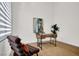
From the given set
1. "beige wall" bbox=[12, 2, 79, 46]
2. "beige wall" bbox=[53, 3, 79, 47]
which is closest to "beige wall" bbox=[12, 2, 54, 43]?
"beige wall" bbox=[12, 2, 79, 46]

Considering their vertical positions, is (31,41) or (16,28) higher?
(16,28)

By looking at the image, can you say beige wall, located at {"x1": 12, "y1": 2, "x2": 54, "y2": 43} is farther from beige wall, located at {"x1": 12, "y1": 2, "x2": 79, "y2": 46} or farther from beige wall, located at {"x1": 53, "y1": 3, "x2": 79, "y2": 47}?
beige wall, located at {"x1": 53, "y1": 3, "x2": 79, "y2": 47}

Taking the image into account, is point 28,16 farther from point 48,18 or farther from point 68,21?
point 68,21

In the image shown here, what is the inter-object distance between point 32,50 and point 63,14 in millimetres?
3915

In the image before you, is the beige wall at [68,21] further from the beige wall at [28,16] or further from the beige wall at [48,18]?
the beige wall at [28,16]

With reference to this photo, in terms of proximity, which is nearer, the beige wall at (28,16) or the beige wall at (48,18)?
the beige wall at (48,18)

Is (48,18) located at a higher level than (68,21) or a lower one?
higher

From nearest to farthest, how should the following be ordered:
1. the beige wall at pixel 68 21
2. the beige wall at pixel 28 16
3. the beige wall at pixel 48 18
Answer: the beige wall at pixel 68 21
the beige wall at pixel 48 18
the beige wall at pixel 28 16

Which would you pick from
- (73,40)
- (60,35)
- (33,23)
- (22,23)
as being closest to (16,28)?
(22,23)

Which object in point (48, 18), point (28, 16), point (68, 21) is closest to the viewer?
point (68, 21)

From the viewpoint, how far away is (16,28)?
18.7 ft

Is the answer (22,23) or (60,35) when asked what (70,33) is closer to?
(60,35)

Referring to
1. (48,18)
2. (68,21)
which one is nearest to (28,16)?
(48,18)

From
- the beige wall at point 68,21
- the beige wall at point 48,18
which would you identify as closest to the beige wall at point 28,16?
the beige wall at point 48,18
